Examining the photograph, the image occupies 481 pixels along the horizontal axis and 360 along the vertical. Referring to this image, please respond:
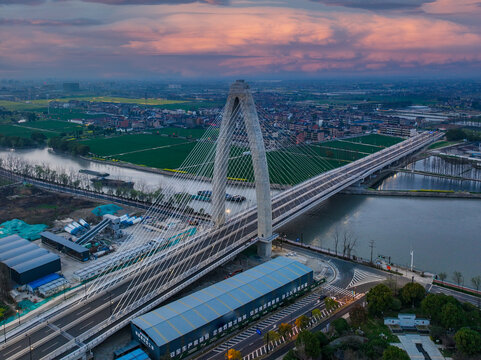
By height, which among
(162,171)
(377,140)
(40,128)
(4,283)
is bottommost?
(4,283)

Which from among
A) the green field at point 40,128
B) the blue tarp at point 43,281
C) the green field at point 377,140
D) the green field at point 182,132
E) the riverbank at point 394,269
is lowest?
the riverbank at point 394,269

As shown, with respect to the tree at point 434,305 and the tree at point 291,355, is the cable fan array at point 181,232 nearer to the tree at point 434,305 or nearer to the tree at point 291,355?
the tree at point 291,355

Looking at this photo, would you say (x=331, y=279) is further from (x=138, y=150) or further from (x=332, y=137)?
(x=332, y=137)

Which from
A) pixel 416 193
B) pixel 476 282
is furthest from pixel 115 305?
pixel 416 193

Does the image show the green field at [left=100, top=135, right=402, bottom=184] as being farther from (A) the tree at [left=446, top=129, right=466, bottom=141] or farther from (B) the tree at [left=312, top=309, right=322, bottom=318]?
(B) the tree at [left=312, top=309, right=322, bottom=318]

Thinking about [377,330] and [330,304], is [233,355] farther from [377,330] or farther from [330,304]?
[377,330]

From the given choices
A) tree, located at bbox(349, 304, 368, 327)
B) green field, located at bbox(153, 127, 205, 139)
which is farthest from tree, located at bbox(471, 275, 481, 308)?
green field, located at bbox(153, 127, 205, 139)

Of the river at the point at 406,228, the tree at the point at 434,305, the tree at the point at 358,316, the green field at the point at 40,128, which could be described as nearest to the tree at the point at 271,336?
the tree at the point at 358,316

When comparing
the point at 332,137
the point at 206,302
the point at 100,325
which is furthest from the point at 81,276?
the point at 332,137
